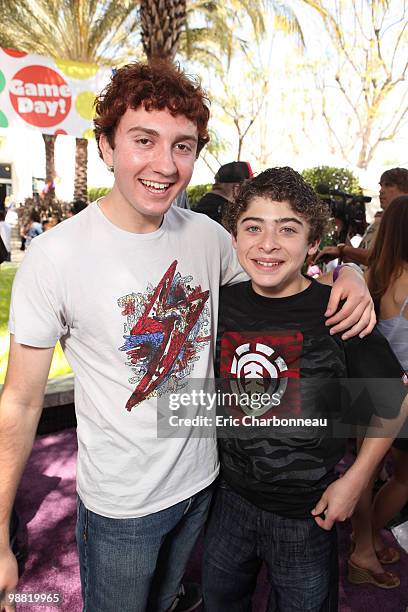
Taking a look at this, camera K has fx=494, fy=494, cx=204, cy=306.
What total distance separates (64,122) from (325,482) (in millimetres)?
5831

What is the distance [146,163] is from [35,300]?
1.58 ft

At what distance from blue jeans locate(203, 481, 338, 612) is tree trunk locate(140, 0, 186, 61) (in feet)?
21.3

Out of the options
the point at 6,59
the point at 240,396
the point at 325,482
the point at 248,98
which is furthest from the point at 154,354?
the point at 248,98

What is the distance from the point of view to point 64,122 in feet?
20.2

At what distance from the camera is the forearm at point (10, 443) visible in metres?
1.36

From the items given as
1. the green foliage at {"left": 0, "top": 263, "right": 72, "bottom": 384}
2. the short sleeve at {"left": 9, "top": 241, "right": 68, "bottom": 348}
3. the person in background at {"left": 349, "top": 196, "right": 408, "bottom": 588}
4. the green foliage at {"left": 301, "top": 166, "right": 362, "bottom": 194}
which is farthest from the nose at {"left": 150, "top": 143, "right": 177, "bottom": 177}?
the green foliage at {"left": 301, "top": 166, "right": 362, "bottom": 194}

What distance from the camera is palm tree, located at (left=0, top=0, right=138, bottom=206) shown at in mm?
12711

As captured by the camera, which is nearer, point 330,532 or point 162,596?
point 330,532

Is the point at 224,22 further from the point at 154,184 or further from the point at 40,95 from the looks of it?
the point at 154,184

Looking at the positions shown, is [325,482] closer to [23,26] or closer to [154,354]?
[154,354]

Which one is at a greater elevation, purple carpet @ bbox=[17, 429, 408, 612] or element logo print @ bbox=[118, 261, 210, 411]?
element logo print @ bbox=[118, 261, 210, 411]

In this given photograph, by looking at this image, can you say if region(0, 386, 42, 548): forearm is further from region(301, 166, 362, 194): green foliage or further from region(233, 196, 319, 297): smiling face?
region(301, 166, 362, 194): green foliage

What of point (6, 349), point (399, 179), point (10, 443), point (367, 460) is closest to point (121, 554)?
point (10, 443)

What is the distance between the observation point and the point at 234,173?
3584mm
